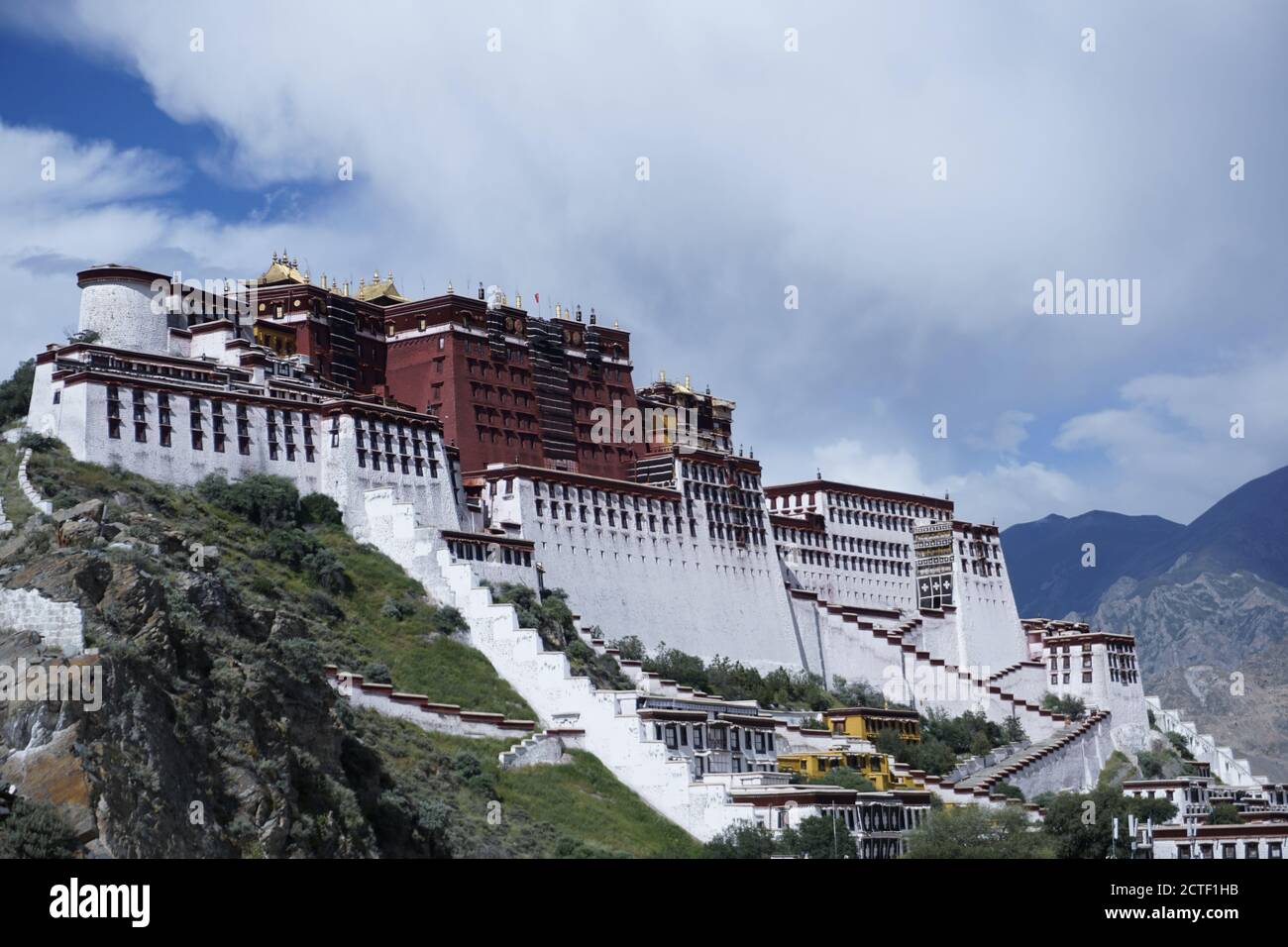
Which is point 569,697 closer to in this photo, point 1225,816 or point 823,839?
point 823,839

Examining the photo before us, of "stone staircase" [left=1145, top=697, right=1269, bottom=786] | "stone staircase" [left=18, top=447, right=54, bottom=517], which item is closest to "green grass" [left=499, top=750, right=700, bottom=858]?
"stone staircase" [left=18, top=447, right=54, bottom=517]

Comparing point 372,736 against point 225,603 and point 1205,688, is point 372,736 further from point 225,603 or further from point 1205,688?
point 1205,688

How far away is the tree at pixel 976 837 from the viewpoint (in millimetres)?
65062

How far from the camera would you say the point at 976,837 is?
6681 centimetres

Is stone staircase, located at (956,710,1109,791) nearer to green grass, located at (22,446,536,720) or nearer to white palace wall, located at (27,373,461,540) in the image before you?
green grass, located at (22,446,536,720)

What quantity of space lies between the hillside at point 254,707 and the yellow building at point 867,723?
16.9 metres

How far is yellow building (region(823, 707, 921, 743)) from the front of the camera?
3179 inches

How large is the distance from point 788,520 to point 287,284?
2887 cm

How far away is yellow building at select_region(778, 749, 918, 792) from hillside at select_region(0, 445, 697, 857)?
9389mm

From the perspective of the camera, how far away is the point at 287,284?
86.0m

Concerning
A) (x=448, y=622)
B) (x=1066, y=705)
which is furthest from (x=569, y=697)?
(x=1066, y=705)

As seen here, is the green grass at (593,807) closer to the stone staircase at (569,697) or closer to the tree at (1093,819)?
the stone staircase at (569,697)

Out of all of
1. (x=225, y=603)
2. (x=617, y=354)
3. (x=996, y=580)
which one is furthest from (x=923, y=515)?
(x=225, y=603)

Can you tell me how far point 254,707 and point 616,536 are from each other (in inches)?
1568
